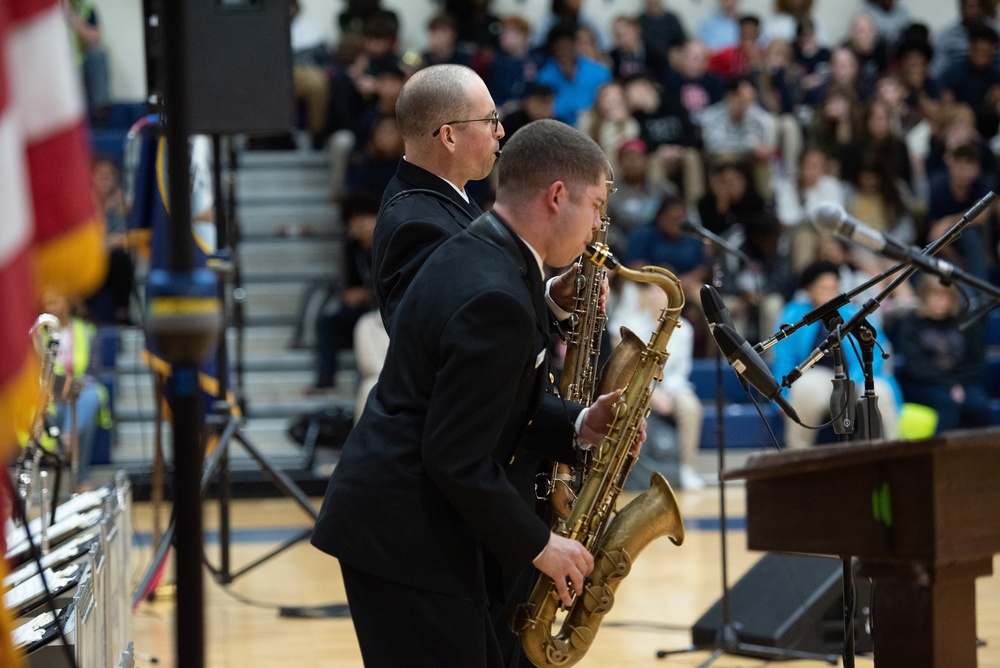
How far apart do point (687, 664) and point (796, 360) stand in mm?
3853

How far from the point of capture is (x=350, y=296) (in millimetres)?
9688

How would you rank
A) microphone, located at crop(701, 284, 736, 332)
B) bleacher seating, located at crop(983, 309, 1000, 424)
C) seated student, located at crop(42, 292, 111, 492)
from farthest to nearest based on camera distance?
bleacher seating, located at crop(983, 309, 1000, 424) → seated student, located at crop(42, 292, 111, 492) → microphone, located at crop(701, 284, 736, 332)

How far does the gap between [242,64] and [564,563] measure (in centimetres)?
335

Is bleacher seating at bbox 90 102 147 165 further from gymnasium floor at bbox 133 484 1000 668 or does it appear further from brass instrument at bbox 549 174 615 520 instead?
brass instrument at bbox 549 174 615 520

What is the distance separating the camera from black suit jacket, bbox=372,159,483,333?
10.6ft

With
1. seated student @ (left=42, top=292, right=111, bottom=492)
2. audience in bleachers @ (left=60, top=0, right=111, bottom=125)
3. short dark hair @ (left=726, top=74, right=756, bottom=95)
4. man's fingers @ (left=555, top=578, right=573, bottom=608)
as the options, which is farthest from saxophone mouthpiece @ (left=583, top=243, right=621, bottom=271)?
audience in bleachers @ (left=60, top=0, right=111, bottom=125)

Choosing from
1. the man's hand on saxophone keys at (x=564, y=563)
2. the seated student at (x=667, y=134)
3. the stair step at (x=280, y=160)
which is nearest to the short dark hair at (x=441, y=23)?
the stair step at (x=280, y=160)

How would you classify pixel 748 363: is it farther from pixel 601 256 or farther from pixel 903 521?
pixel 903 521

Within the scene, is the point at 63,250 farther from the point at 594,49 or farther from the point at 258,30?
the point at 594,49

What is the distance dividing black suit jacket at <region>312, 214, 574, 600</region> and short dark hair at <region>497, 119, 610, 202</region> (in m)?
0.10

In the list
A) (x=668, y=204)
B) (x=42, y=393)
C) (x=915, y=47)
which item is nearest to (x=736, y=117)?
(x=668, y=204)

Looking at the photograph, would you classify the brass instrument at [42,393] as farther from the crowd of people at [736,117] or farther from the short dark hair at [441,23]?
the short dark hair at [441,23]

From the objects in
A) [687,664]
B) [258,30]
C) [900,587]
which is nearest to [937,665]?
[900,587]

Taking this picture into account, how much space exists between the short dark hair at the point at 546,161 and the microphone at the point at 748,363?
621 mm
